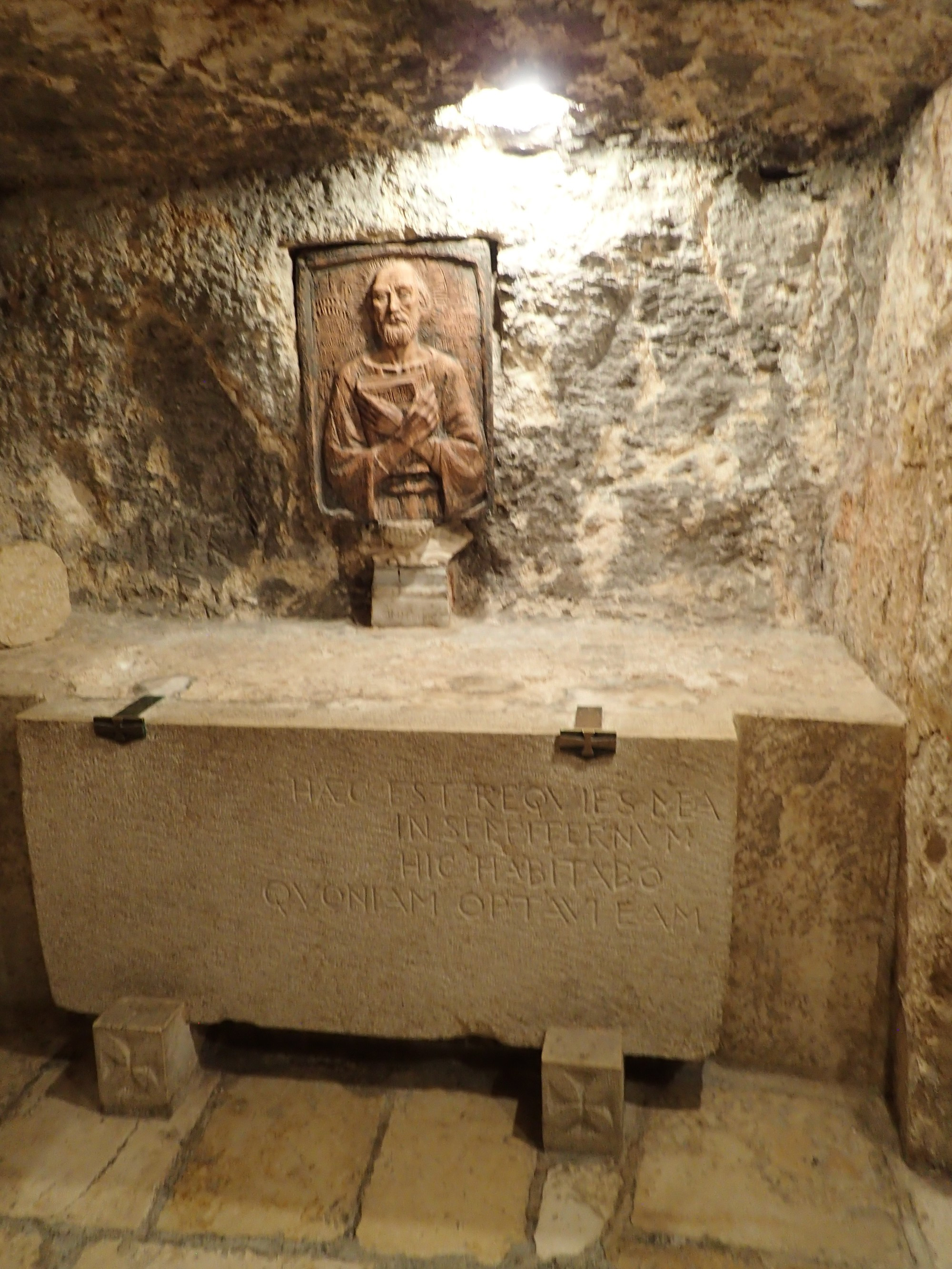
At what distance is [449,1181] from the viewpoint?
1.85 m

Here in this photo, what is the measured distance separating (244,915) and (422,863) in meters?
0.45

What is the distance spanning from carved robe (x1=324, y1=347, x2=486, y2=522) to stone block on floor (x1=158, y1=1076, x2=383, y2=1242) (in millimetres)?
1626

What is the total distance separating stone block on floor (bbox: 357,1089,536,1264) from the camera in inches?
67.7

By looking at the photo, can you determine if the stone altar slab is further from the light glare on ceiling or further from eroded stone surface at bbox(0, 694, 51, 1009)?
the light glare on ceiling

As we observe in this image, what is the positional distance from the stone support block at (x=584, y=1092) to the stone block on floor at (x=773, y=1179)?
0.12 metres

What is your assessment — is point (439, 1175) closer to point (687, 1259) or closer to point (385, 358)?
point (687, 1259)

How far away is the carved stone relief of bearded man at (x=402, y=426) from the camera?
2520mm

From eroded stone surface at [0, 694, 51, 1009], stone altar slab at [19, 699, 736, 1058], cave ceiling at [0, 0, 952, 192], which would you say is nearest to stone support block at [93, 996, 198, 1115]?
stone altar slab at [19, 699, 736, 1058]

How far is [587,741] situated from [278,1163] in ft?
3.90

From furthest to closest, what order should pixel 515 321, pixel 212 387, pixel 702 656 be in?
pixel 212 387
pixel 515 321
pixel 702 656

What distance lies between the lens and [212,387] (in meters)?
2.77

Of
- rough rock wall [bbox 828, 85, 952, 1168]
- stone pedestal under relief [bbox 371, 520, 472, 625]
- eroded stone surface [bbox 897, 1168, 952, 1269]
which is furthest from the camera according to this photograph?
stone pedestal under relief [bbox 371, 520, 472, 625]

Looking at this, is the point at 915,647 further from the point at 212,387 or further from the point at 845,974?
the point at 212,387

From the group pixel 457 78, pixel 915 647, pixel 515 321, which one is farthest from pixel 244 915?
pixel 457 78
